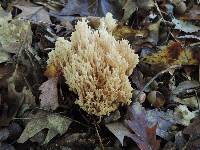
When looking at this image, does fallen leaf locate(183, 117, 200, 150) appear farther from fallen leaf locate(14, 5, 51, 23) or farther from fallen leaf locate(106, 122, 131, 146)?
fallen leaf locate(14, 5, 51, 23)

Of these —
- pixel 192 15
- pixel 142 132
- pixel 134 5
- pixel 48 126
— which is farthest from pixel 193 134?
pixel 134 5

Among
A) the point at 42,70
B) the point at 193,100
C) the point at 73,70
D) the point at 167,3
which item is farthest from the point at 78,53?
the point at 167,3

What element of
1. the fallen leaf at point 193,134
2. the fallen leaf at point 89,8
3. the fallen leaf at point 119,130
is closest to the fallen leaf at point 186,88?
the fallen leaf at point 193,134

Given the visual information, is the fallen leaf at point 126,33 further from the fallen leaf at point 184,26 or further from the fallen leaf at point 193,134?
the fallen leaf at point 193,134

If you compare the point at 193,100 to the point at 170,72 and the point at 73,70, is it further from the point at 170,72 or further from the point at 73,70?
the point at 73,70

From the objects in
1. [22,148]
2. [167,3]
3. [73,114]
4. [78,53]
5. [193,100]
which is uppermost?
[167,3]

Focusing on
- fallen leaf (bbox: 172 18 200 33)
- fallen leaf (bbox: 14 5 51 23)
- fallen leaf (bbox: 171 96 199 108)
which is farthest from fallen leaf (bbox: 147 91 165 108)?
fallen leaf (bbox: 14 5 51 23)

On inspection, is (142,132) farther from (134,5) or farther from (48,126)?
(134,5)
